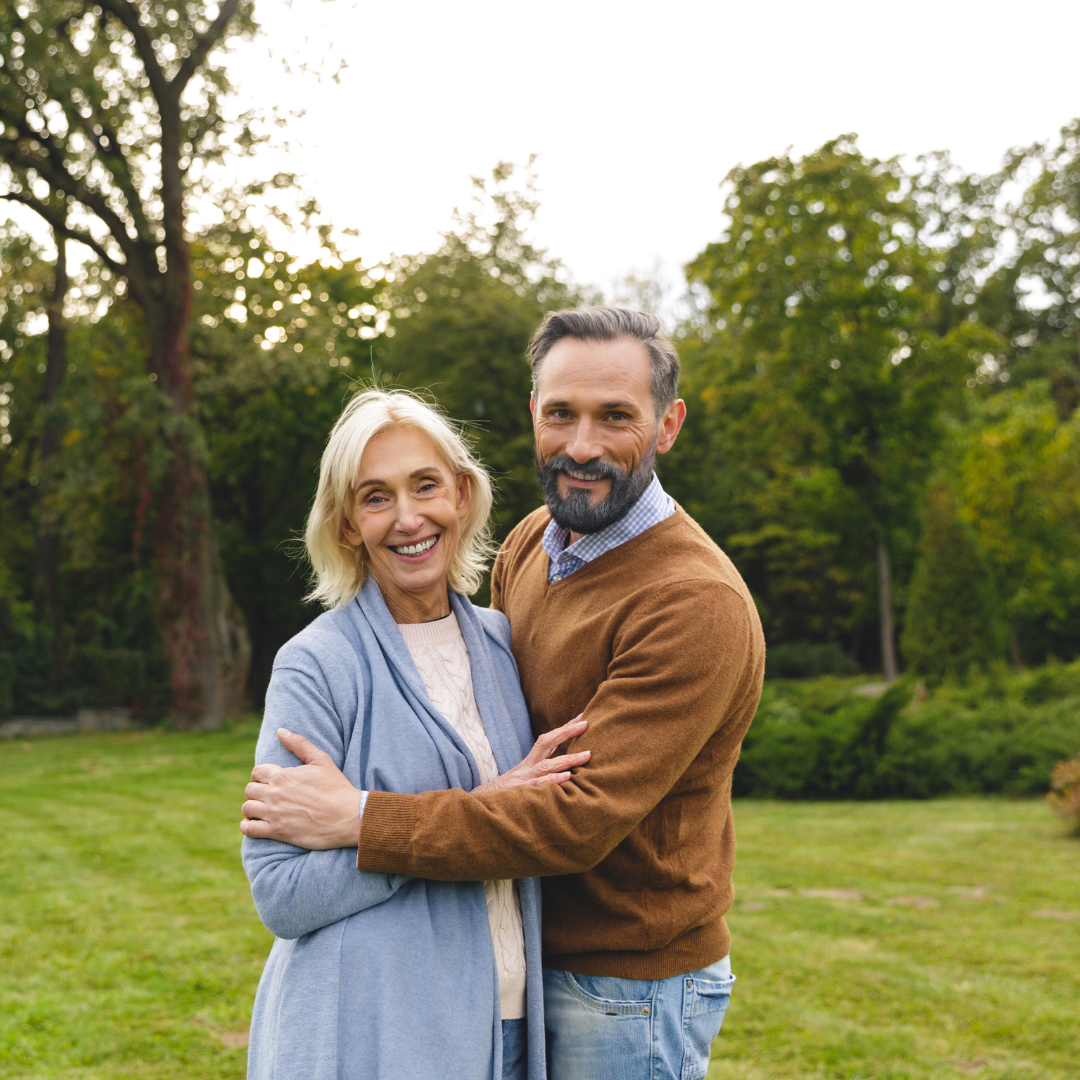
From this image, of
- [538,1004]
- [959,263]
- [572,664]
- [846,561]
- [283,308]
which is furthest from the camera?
[959,263]

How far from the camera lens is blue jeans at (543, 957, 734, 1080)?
2424 mm

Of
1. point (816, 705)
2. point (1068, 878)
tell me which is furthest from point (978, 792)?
point (1068, 878)

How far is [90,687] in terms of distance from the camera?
20906 millimetres

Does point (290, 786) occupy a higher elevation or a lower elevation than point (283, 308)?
lower

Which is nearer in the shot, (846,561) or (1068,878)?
(1068,878)

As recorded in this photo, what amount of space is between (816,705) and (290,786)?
425 inches

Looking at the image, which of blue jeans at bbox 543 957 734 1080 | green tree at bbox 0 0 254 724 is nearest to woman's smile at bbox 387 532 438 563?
blue jeans at bbox 543 957 734 1080

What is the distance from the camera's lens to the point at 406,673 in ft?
7.74

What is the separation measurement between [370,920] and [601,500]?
3.67 ft

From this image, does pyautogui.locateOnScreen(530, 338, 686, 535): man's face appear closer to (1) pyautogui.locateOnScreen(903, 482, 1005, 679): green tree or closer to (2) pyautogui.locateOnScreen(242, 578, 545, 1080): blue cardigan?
(2) pyautogui.locateOnScreen(242, 578, 545, 1080): blue cardigan

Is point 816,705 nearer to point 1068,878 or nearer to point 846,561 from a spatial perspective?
point 1068,878

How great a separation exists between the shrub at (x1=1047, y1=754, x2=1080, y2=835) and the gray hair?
7.88 meters

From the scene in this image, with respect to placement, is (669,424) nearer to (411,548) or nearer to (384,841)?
(411,548)

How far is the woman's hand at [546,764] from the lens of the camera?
2.24 meters
